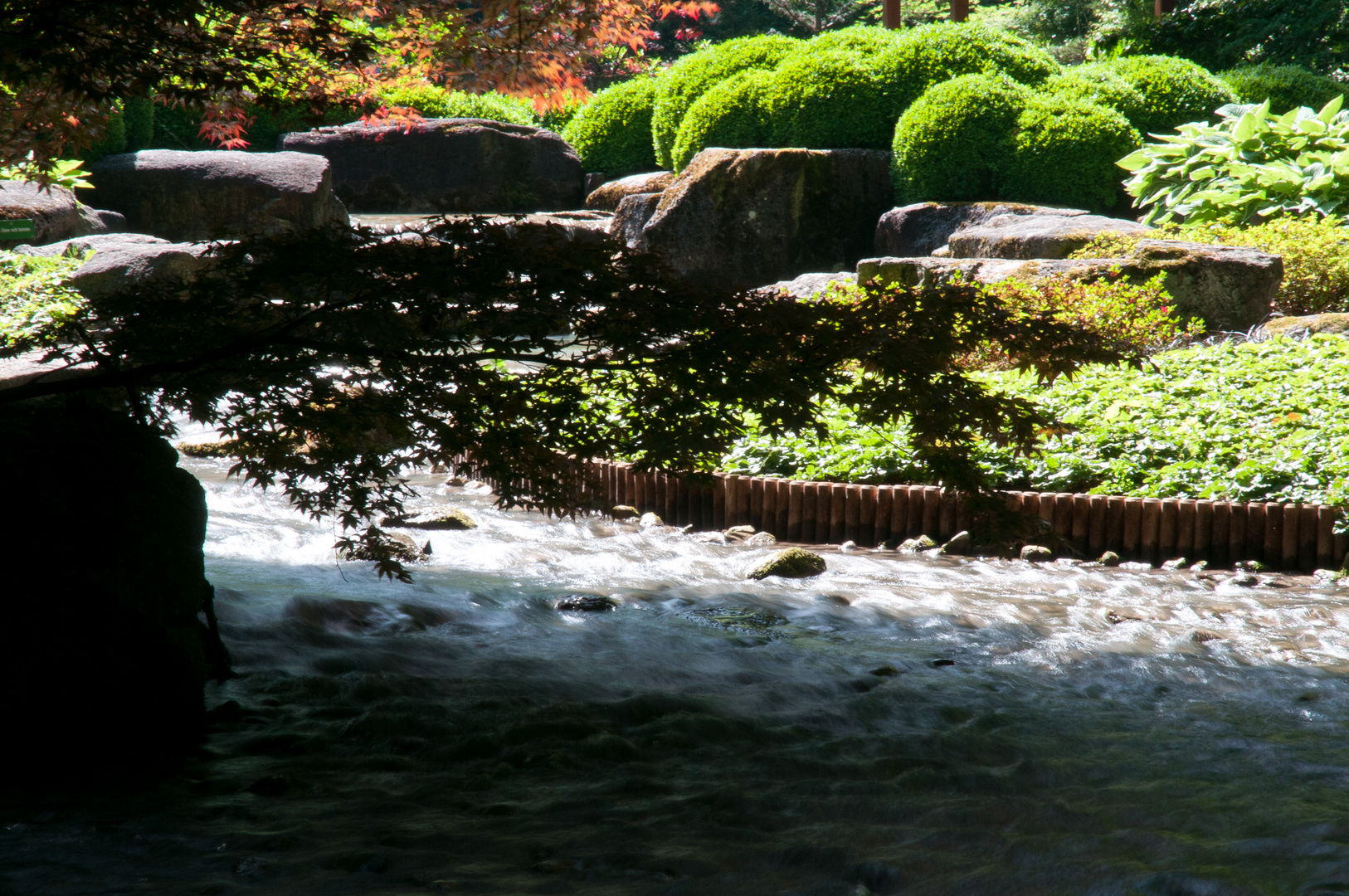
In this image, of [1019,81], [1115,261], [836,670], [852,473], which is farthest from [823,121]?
[836,670]

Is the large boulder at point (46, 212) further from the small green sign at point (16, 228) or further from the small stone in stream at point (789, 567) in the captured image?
the small stone in stream at point (789, 567)

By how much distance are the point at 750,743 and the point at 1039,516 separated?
2.39 meters

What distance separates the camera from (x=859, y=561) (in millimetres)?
6215

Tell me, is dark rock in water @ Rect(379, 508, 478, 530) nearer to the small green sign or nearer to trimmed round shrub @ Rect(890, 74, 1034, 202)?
the small green sign

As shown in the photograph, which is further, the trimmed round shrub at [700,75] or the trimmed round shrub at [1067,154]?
the trimmed round shrub at [700,75]

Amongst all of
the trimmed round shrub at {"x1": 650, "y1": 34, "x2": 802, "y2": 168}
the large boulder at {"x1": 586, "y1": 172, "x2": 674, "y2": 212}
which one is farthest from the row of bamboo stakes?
the trimmed round shrub at {"x1": 650, "y1": 34, "x2": 802, "y2": 168}

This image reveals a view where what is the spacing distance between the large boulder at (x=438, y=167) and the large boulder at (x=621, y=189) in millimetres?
1554

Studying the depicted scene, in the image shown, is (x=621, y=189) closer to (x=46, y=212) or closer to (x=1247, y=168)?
(x=46, y=212)

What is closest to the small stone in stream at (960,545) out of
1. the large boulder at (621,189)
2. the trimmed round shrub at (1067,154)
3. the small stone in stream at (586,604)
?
the small stone in stream at (586,604)

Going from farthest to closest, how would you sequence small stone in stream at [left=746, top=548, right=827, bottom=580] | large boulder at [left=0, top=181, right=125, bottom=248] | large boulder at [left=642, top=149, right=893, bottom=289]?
1. large boulder at [left=642, top=149, right=893, bottom=289]
2. large boulder at [left=0, top=181, right=125, bottom=248]
3. small stone in stream at [left=746, top=548, right=827, bottom=580]

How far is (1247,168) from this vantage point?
13.0 m

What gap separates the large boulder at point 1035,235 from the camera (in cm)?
1123

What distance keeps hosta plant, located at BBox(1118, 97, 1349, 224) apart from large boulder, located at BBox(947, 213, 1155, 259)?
175cm

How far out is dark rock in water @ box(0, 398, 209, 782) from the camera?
3229mm
